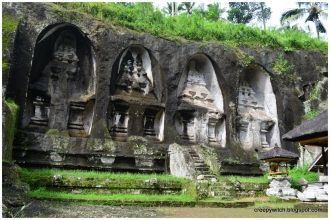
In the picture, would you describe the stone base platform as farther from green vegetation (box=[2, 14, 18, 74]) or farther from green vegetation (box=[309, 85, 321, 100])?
green vegetation (box=[309, 85, 321, 100])

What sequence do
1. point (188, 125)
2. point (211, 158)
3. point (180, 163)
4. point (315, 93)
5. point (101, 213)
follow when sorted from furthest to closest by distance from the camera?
point (315, 93) < point (188, 125) < point (211, 158) < point (180, 163) < point (101, 213)

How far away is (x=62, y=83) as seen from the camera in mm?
16359

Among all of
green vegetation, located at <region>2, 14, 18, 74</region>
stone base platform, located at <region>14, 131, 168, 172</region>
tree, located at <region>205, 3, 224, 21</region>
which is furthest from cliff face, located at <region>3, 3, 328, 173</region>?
tree, located at <region>205, 3, 224, 21</region>

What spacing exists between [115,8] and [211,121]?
6701 millimetres

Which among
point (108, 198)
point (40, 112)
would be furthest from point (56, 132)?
point (108, 198)

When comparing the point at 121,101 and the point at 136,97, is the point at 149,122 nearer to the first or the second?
the point at 136,97

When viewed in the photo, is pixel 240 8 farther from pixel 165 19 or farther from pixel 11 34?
pixel 11 34

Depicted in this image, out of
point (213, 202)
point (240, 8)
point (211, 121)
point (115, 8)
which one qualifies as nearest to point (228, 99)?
point (211, 121)

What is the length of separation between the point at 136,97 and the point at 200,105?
10.6 ft

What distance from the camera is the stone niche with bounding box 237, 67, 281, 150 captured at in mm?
20109

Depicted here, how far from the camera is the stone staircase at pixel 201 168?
1377cm

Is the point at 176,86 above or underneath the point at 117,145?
above

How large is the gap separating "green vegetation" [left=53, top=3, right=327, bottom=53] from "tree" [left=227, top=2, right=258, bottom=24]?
1259 centimetres

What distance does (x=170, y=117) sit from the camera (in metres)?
17.5
